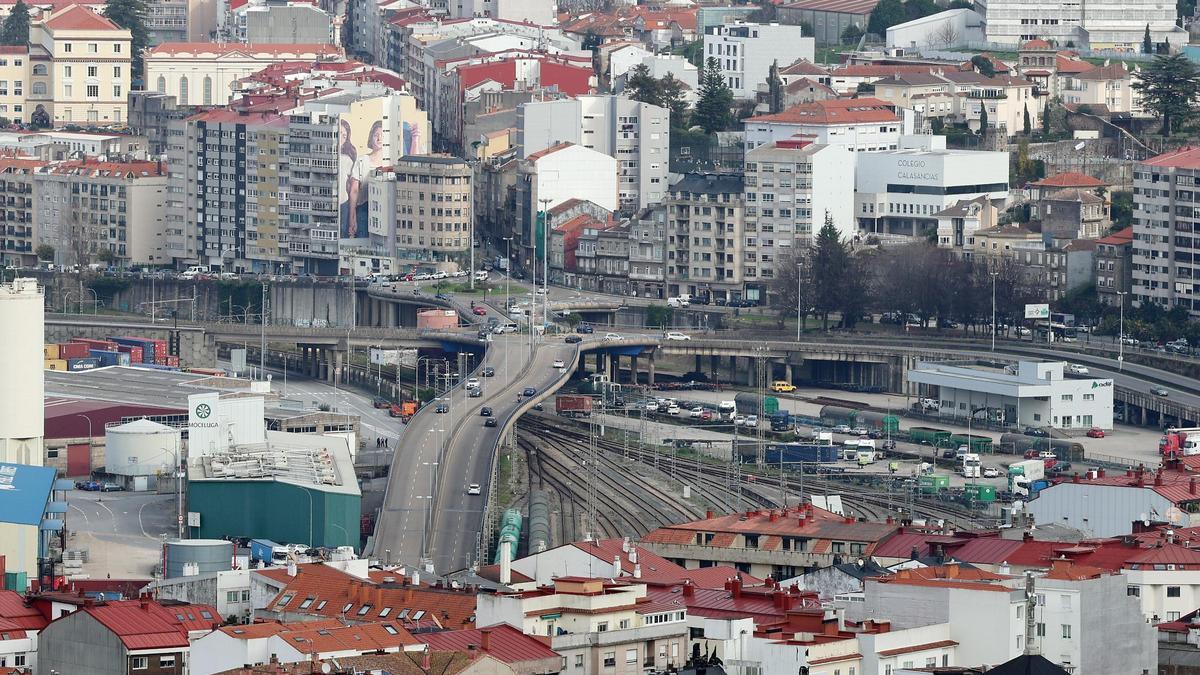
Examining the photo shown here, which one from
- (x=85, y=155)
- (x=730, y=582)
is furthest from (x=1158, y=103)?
(x=730, y=582)

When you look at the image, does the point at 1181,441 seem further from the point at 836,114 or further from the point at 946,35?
the point at 946,35

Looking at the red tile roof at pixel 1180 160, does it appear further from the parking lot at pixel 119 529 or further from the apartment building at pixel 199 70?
the apartment building at pixel 199 70

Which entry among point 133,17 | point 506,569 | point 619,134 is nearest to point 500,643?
point 506,569

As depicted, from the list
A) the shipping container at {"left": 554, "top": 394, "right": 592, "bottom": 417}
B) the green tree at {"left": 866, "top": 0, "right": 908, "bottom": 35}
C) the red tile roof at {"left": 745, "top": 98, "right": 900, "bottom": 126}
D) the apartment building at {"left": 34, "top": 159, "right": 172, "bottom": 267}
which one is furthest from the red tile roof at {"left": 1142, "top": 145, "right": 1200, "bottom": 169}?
the apartment building at {"left": 34, "top": 159, "right": 172, "bottom": 267}

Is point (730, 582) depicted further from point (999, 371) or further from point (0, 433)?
point (999, 371)

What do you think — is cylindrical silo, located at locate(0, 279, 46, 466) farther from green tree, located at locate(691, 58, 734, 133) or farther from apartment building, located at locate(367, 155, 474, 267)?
green tree, located at locate(691, 58, 734, 133)

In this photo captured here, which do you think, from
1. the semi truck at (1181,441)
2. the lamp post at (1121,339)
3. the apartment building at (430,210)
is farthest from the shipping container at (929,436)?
the apartment building at (430,210)
